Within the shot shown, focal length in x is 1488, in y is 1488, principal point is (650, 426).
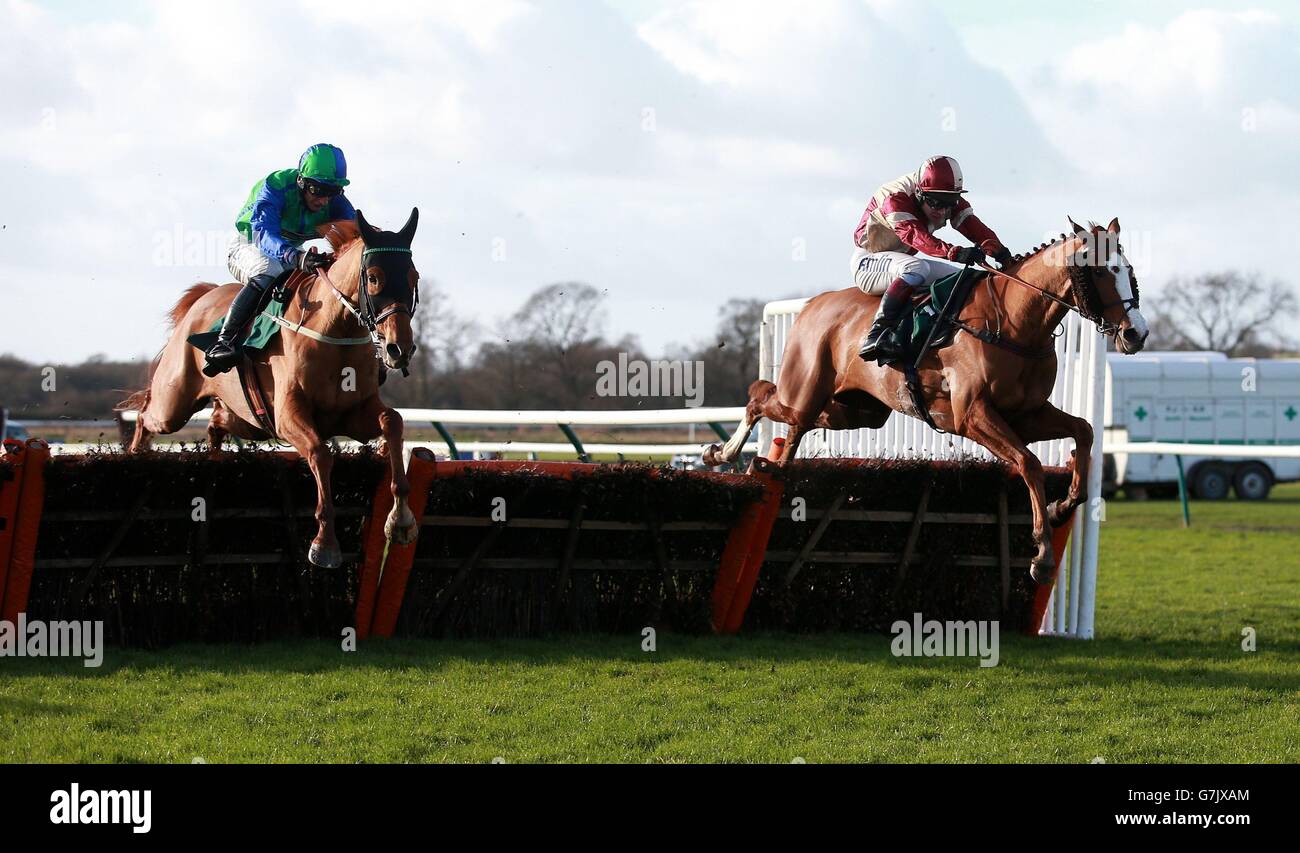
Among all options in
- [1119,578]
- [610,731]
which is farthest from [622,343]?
[610,731]

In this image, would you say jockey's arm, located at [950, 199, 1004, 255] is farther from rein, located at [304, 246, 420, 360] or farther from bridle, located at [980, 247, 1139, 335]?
rein, located at [304, 246, 420, 360]

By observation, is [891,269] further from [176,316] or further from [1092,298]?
[176,316]

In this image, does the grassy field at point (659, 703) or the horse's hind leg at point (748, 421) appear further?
the horse's hind leg at point (748, 421)

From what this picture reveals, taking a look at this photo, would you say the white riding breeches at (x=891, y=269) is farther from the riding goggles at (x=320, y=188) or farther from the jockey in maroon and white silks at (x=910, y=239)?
the riding goggles at (x=320, y=188)

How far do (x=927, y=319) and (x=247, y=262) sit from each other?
3534mm

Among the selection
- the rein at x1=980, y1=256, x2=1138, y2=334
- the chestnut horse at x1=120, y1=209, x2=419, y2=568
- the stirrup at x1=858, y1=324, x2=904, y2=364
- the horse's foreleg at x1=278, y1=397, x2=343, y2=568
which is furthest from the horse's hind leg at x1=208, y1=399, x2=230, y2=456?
the rein at x1=980, y1=256, x2=1138, y2=334

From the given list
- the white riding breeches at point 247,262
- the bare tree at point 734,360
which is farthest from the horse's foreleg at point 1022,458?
the bare tree at point 734,360

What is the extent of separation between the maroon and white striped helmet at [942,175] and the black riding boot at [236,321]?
337 centimetres

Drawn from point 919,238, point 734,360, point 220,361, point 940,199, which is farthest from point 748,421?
point 734,360

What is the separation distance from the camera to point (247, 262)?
25.5ft

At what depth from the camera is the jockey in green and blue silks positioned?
7406mm

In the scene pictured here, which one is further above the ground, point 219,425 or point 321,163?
point 321,163

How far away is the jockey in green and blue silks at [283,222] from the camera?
741cm
